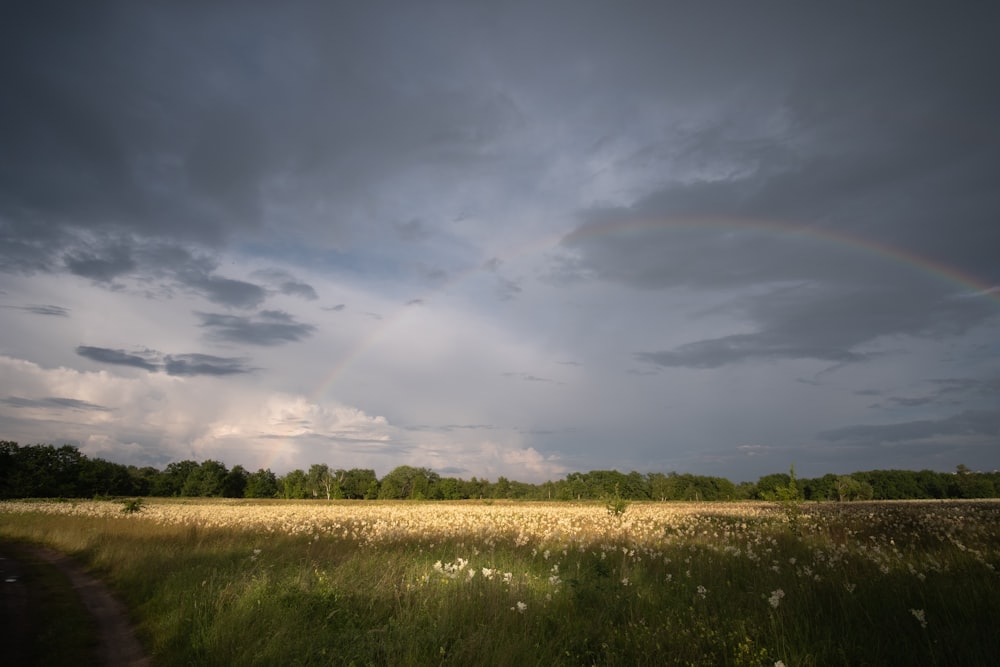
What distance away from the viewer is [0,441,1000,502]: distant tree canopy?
291 feet

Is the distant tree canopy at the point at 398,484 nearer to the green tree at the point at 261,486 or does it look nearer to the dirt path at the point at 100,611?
the green tree at the point at 261,486

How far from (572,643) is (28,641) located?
29.9 feet

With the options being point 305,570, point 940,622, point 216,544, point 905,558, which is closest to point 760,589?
point 940,622

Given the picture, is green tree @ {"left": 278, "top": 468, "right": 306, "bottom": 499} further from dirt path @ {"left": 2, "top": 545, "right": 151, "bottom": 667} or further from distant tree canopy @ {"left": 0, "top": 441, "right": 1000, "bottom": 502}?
dirt path @ {"left": 2, "top": 545, "right": 151, "bottom": 667}

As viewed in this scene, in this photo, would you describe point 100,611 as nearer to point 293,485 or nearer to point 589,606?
point 589,606

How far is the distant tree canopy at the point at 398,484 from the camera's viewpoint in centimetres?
8875

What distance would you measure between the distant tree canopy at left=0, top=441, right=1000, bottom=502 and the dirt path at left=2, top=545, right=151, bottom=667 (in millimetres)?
72215

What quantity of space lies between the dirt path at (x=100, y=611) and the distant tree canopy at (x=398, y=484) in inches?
2843

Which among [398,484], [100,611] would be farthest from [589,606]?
[398,484]

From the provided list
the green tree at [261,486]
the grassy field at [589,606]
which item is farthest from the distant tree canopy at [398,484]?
the grassy field at [589,606]

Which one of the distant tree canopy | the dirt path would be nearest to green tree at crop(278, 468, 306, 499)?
the distant tree canopy

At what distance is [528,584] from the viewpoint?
887 cm

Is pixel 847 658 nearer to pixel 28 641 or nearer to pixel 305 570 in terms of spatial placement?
pixel 305 570

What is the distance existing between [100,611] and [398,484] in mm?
124529
